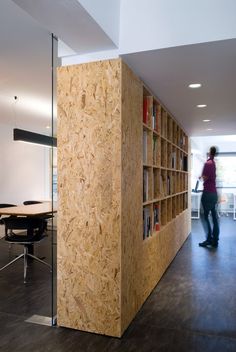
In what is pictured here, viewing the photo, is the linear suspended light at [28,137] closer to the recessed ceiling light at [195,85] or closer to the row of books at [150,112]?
the row of books at [150,112]

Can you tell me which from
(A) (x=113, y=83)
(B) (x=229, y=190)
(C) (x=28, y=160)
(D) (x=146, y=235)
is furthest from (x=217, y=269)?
(B) (x=229, y=190)

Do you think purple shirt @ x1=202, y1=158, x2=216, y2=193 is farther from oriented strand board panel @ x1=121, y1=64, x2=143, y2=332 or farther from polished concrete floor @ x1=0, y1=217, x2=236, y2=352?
oriented strand board panel @ x1=121, y1=64, x2=143, y2=332

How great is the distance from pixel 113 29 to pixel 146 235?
6.42 feet

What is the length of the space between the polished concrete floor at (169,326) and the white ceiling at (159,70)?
219 centimetres

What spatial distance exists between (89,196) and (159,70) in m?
1.29

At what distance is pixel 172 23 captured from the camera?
7.26 ft

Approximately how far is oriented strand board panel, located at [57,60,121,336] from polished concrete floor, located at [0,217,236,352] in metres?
0.16

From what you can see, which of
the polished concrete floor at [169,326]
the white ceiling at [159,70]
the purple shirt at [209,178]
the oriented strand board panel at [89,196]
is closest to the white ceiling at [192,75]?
the white ceiling at [159,70]

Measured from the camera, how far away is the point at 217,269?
4.12m

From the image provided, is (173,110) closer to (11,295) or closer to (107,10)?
(107,10)

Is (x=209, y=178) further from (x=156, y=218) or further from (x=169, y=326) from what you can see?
(x=169, y=326)

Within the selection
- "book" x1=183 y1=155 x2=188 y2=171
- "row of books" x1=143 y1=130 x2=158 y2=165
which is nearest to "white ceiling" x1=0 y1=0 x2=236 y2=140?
"row of books" x1=143 y1=130 x2=158 y2=165

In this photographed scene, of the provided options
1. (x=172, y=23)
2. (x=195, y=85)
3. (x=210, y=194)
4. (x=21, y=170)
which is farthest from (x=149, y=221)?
(x=21, y=170)

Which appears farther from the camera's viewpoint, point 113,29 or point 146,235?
point 146,235
